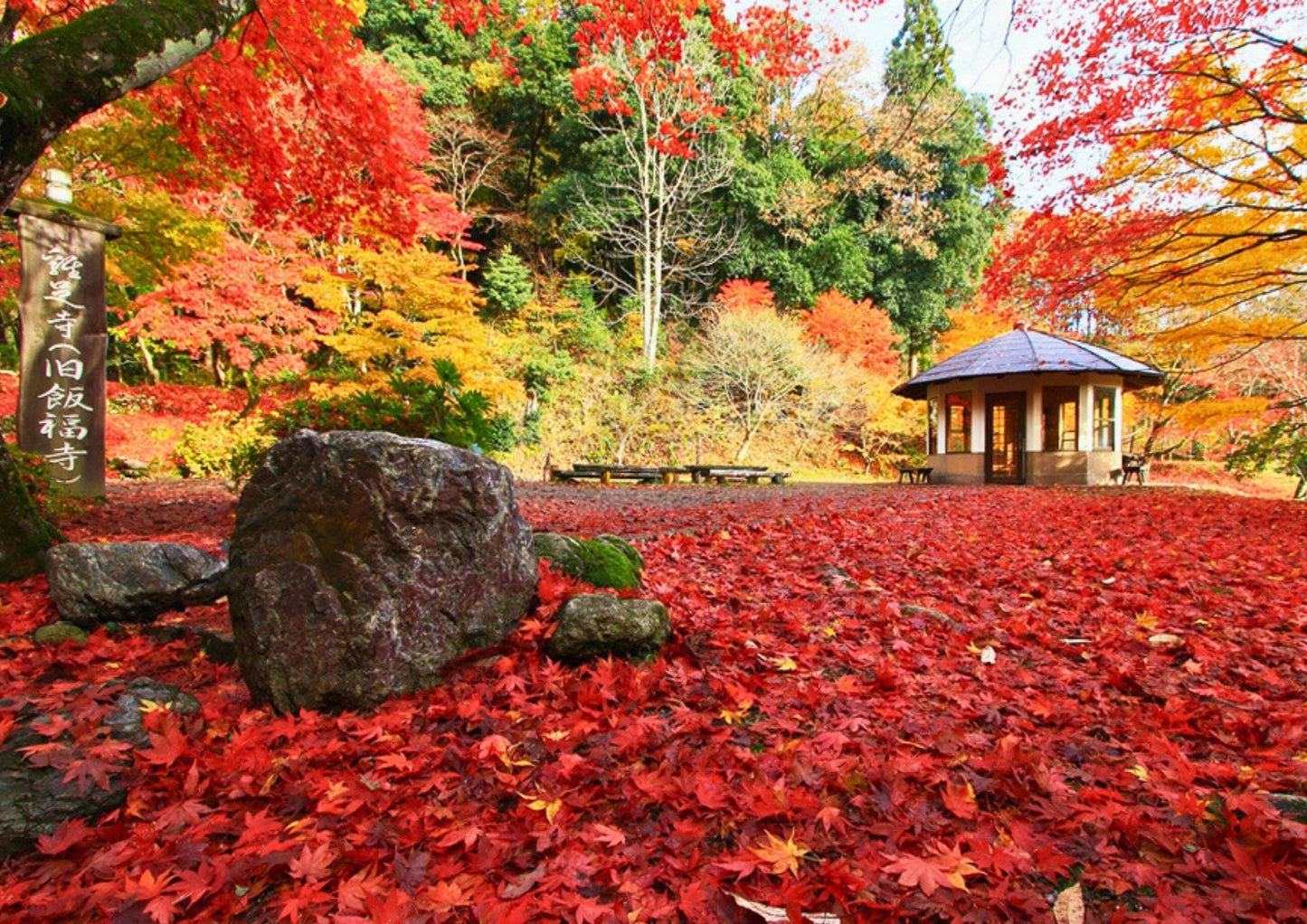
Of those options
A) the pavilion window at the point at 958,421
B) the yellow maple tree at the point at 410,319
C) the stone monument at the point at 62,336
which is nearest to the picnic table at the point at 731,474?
the yellow maple tree at the point at 410,319

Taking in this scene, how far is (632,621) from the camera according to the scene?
3.08m

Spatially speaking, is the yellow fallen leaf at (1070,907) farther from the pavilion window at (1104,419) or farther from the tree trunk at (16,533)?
the pavilion window at (1104,419)

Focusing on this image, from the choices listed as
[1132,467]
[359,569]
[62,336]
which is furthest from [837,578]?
[1132,467]

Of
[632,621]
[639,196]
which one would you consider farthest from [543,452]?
[632,621]

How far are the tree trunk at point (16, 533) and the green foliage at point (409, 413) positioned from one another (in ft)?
8.29

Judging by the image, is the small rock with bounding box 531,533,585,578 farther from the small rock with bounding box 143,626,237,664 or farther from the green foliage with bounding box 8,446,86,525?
the green foliage with bounding box 8,446,86,525

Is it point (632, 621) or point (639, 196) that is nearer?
point (632, 621)

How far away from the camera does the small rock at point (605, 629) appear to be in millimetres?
3012

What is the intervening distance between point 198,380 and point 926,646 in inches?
767

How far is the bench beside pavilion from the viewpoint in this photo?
15180 millimetres

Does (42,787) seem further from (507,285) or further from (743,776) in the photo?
(507,285)

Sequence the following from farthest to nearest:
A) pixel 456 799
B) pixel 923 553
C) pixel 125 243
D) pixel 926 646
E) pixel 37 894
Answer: pixel 125 243 < pixel 923 553 < pixel 926 646 < pixel 456 799 < pixel 37 894

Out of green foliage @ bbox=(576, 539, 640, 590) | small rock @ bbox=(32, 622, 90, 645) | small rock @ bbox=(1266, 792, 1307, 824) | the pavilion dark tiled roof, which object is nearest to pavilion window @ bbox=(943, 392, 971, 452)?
the pavilion dark tiled roof

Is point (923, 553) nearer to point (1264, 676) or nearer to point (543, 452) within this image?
point (1264, 676)
